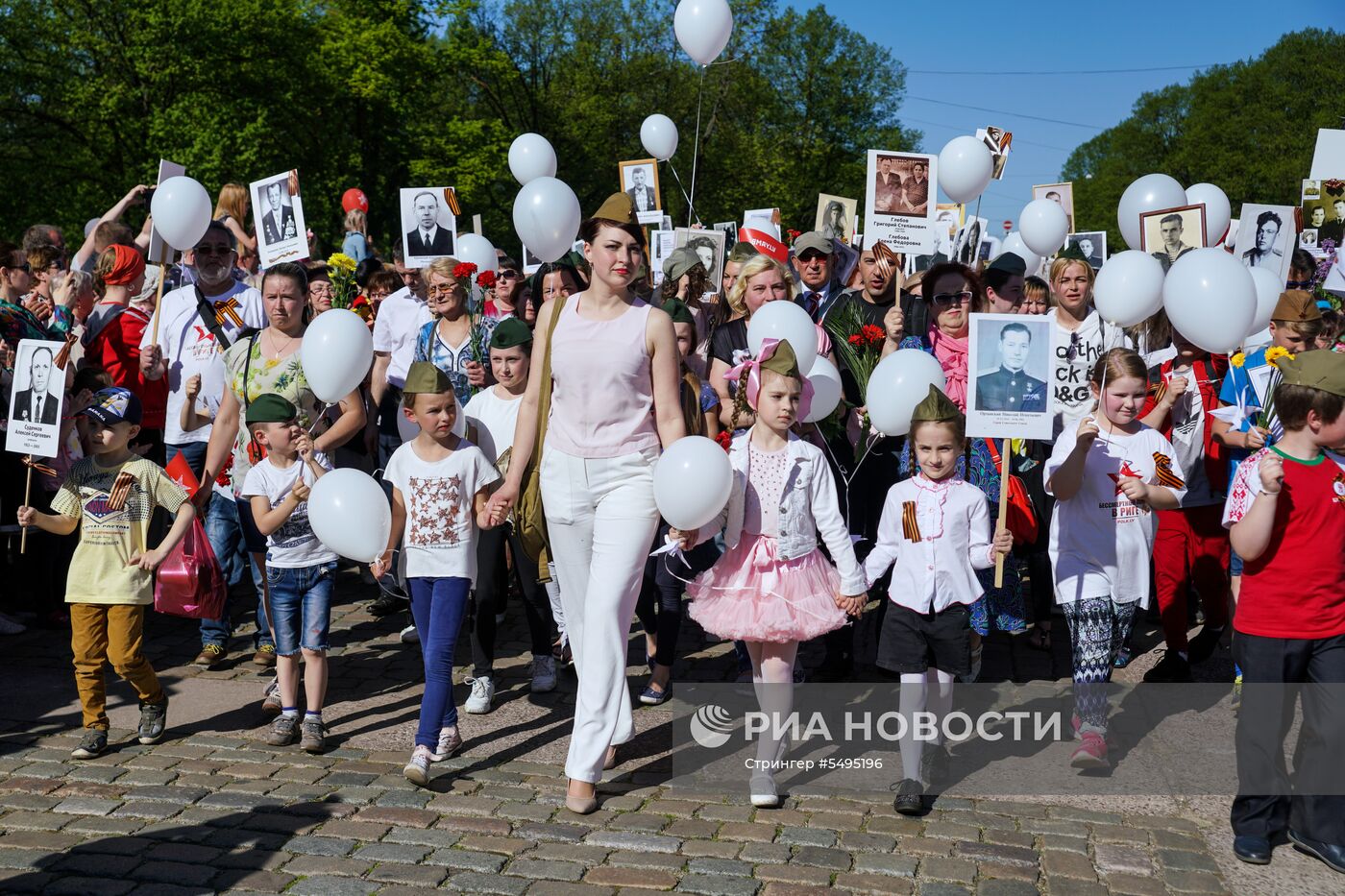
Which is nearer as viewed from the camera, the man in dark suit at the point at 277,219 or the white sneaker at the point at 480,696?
the white sneaker at the point at 480,696

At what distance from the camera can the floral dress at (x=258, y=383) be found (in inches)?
252

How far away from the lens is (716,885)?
420 centimetres

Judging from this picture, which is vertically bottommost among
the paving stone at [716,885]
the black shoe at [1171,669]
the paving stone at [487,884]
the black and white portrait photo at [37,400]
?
the paving stone at [716,885]

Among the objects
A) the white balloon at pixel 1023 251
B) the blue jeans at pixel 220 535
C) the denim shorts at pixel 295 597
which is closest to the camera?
the denim shorts at pixel 295 597

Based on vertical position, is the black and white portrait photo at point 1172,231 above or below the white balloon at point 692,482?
above

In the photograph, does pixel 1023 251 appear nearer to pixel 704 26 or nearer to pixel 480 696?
pixel 704 26

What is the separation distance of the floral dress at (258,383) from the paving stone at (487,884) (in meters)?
2.88

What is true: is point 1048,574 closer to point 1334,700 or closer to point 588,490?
point 1334,700

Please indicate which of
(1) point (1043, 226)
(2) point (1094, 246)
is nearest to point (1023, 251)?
(2) point (1094, 246)

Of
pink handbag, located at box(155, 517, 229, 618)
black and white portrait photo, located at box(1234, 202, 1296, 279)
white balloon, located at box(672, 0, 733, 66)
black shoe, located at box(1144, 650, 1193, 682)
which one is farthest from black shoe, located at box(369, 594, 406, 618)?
black and white portrait photo, located at box(1234, 202, 1296, 279)

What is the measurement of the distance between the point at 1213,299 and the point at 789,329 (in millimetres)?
1887

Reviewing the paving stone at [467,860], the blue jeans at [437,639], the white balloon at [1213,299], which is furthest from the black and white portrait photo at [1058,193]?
the paving stone at [467,860]

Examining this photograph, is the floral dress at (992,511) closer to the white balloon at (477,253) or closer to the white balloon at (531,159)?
the white balloon at (477,253)

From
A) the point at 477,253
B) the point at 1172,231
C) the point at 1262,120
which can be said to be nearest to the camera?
the point at 1172,231
